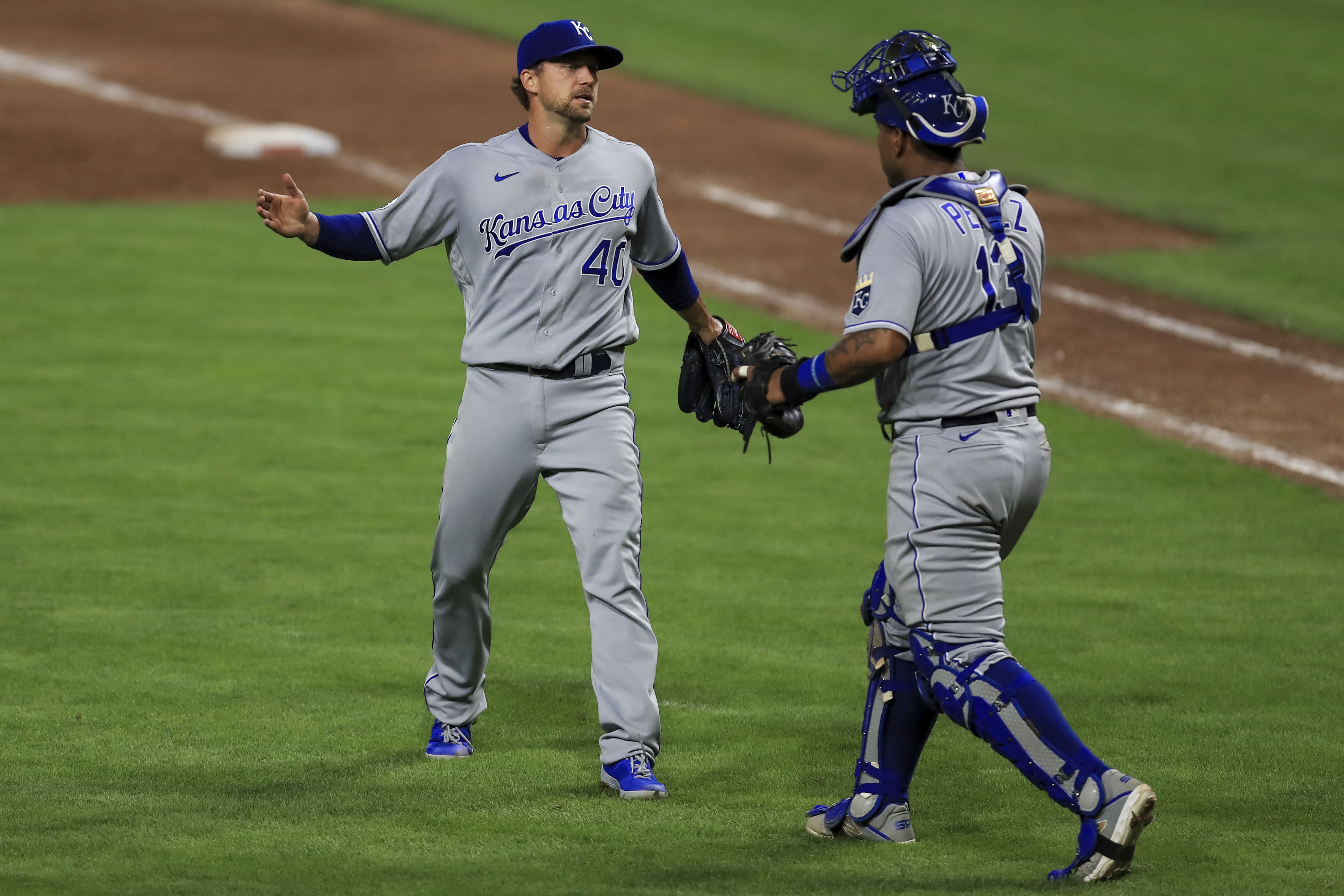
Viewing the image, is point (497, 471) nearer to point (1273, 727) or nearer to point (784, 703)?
point (784, 703)

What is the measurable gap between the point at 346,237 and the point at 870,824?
231 centimetres

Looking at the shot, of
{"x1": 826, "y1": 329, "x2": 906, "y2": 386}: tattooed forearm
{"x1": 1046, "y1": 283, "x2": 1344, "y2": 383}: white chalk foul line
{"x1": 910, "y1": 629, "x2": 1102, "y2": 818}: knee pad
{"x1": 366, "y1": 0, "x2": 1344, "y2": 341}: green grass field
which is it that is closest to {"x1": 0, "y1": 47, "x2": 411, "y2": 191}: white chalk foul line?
{"x1": 366, "y1": 0, "x2": 1344, "y2": 341}: green grass field

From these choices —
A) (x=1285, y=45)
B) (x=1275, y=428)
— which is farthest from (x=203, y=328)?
(x=1285, y=45)

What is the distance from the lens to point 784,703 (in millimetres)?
6309

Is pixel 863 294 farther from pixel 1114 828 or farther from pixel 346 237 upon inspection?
pixel 346 237

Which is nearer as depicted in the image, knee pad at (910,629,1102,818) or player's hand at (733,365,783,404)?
knee pad at (910,629,1102,818)

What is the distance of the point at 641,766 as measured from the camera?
5.33 meters

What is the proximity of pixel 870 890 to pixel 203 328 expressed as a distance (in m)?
8.88

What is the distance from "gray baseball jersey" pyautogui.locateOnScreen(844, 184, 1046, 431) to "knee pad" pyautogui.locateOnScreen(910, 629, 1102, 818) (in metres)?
0.60

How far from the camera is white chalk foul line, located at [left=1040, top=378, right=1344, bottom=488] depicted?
394 inches

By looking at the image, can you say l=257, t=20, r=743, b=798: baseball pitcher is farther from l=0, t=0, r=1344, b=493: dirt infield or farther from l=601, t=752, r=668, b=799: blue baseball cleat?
l=0, t=0, r=1344, b=493: dirt infield

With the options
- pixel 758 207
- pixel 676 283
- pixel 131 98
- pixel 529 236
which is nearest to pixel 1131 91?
pixel 758 207

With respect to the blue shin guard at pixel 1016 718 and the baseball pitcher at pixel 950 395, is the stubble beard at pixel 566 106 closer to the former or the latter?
the baseball pitcher at pixel 950 395

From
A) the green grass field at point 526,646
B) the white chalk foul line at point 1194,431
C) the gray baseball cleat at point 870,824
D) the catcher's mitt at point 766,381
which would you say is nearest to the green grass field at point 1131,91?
the white chalk foul line at point 1194,431
